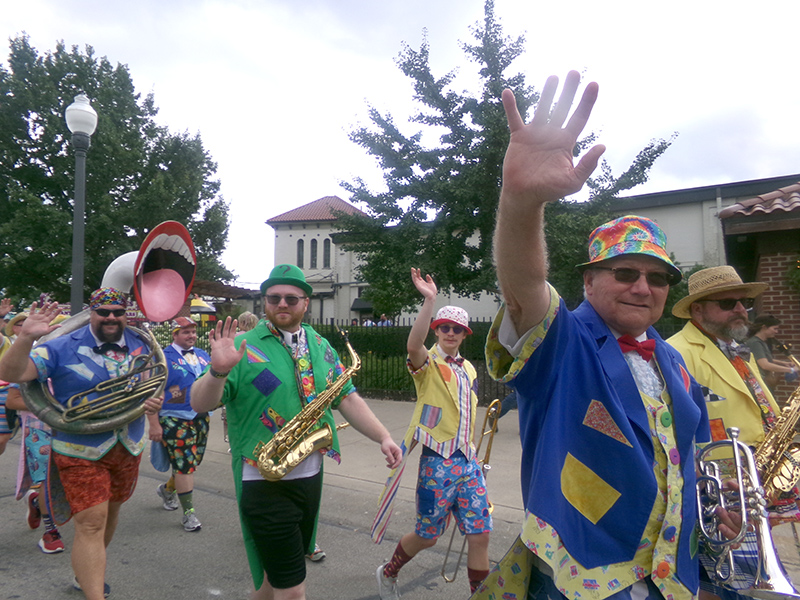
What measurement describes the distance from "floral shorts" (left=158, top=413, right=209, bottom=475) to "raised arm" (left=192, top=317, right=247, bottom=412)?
8.31ft

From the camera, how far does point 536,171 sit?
4.94 ft

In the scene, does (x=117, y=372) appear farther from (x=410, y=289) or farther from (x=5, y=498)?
(x=410, y=289)

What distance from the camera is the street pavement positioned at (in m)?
3.81

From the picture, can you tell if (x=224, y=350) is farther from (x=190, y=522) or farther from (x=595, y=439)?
(x=190, y=522)

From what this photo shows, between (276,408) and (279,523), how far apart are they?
557 mm

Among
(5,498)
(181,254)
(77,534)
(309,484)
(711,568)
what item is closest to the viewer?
(711,568)

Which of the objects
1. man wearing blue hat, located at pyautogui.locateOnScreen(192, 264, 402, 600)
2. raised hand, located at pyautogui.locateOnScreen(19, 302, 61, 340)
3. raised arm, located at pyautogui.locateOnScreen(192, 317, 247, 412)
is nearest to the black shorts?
man wearing blue hat, located at pyautogui.locateOnScreen(192, 264, 402, 600)

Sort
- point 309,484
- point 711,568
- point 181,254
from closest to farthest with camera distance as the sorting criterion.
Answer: point 711,568, point 309,484, point 181,254

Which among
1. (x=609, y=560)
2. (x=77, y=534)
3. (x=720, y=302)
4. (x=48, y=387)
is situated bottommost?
(x=77, y=534)

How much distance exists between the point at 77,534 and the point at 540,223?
320 cm

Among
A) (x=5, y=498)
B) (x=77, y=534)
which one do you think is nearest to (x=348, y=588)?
(x=77, y=534)

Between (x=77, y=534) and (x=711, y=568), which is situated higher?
(x=711, y=568)

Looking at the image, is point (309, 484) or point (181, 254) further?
point (181, 254)

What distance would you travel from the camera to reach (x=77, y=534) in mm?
3262
